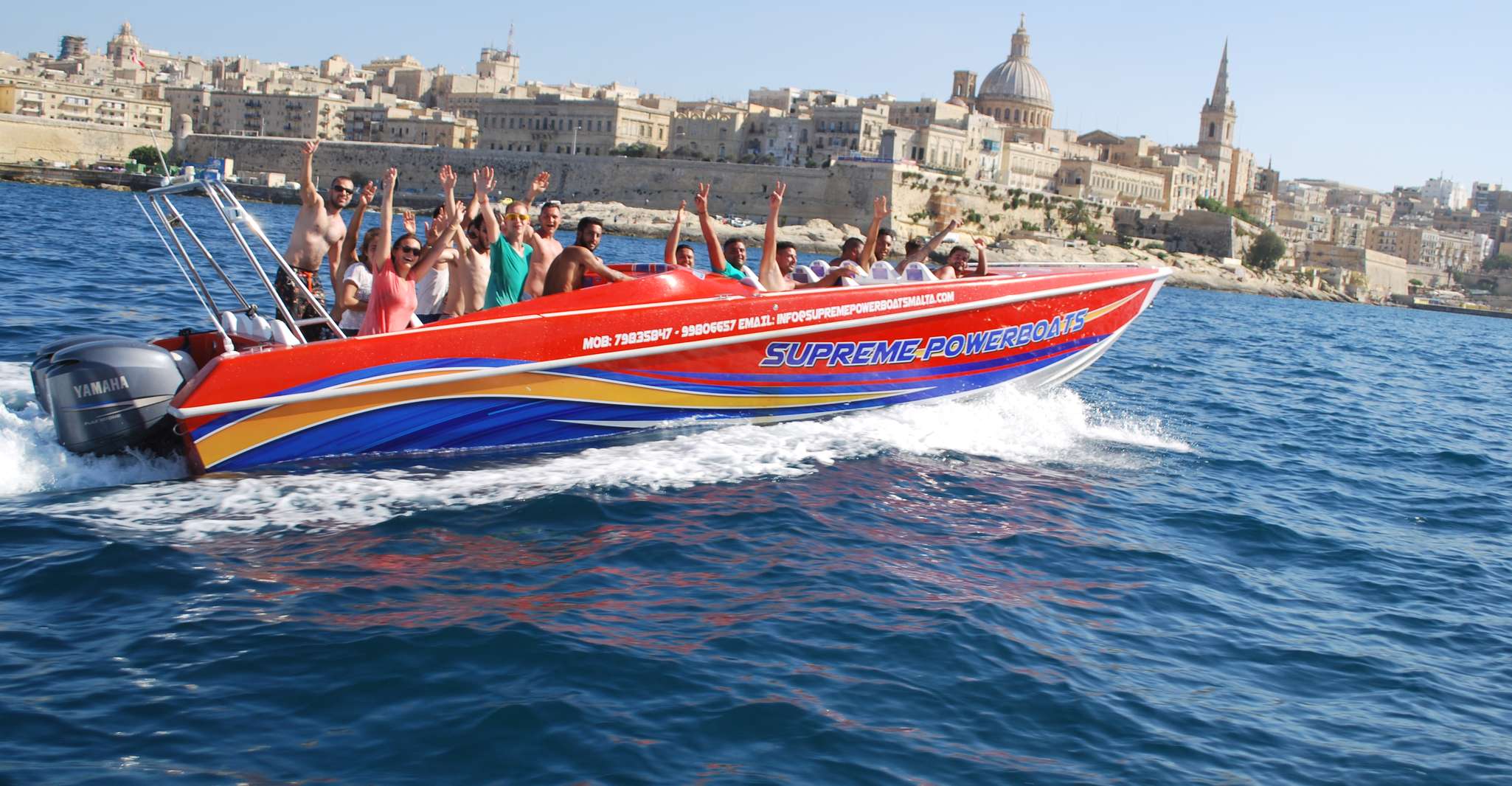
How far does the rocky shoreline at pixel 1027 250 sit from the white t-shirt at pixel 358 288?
52.4m

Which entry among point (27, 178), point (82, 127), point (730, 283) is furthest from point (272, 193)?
point (730, 283)

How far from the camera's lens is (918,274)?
8.81 m

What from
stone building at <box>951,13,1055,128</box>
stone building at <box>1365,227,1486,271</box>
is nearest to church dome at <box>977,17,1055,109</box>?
stone building at <box>951,13,1055,128</box>

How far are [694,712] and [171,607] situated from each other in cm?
198

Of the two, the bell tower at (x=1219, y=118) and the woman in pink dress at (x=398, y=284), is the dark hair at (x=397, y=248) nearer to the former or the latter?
the woman in pink dress at (x=398, y=284)

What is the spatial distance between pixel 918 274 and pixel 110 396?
4.91 meters

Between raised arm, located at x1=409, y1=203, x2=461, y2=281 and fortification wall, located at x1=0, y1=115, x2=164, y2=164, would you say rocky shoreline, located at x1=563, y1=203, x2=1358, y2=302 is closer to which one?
fortification wall, located at x1=0, y1=115, x2=164, y2=164

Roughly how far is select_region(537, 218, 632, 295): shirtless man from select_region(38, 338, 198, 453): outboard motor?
6.61 ft

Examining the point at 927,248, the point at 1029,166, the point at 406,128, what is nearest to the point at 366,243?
the point at 927,248

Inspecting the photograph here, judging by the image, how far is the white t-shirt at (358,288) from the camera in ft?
24.4

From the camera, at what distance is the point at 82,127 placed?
7631 cm

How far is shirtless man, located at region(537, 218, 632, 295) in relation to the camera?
7293mm

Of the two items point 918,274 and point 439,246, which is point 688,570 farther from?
point 918,274

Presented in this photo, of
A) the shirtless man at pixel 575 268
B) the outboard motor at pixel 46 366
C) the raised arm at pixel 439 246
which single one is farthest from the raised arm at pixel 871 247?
the outboard motor at pixel 46 366
